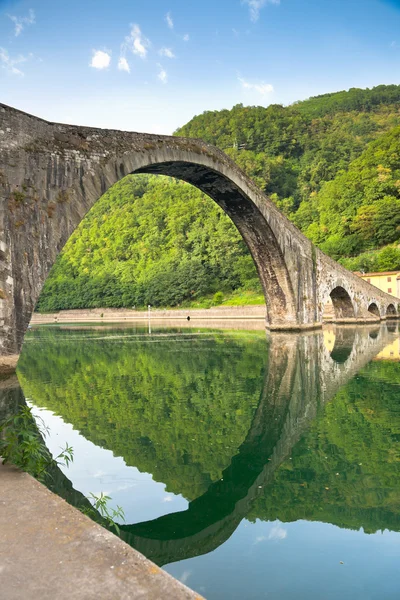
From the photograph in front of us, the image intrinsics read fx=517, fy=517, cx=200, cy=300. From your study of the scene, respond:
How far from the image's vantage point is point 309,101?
355ft

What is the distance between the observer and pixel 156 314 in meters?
54.9

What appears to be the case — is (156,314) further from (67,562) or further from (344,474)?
(67,562)

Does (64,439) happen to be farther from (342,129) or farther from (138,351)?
(342,129)

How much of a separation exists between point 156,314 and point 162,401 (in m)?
46.7

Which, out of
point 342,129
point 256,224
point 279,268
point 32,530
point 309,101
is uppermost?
point 309,101

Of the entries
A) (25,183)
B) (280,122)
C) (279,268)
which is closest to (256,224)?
(279,268)

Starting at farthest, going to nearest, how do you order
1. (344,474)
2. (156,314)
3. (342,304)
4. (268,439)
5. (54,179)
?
(156,314) < (342,304) < (54,179) < (268,439) < (344,474)

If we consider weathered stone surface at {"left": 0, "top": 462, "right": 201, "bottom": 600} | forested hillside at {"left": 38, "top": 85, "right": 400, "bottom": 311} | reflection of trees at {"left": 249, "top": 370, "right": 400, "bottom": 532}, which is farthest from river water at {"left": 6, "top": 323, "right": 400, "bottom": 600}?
forested hillside at {"left": 38, "top": 85, "right": 400, "bottom": 311}

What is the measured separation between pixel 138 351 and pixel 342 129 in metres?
66.4

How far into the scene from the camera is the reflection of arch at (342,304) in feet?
94.6

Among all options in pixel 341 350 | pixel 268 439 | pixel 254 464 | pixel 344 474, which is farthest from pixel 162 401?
pixel 341 350

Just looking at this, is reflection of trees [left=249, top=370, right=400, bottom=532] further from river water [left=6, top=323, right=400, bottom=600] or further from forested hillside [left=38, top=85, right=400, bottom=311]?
forested hillside [left=38, top=85, right=400, bottom=311]

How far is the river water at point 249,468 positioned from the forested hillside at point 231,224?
3883cm

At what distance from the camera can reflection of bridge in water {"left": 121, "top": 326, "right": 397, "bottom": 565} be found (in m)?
3.59
